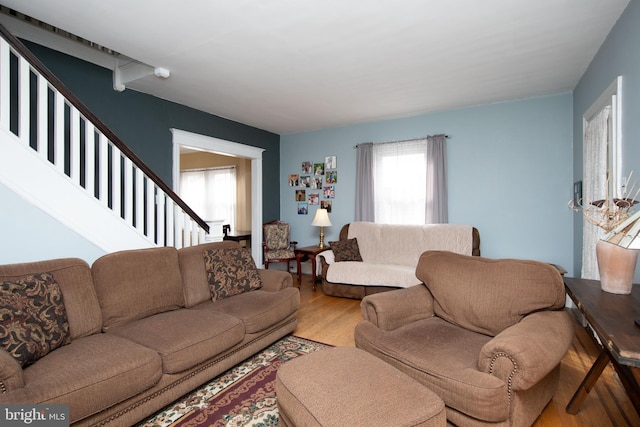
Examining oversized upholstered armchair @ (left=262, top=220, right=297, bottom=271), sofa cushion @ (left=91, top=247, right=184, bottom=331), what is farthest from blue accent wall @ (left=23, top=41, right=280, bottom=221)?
sofa cushion @ (left=91, top=247, right=184, bottom=331)

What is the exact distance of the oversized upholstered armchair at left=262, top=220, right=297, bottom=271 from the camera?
17.2ft

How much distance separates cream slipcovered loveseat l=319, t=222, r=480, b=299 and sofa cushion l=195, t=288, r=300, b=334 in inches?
56.5

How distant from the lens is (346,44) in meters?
2.63

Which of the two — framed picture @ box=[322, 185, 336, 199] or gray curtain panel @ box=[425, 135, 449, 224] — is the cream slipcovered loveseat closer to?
gray curtain panel @ box=[425, 135, 449, 224]

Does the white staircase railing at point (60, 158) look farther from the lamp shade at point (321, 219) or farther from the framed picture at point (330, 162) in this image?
the framed picture at point (330, 162)

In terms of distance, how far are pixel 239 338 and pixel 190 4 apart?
228 centimetres

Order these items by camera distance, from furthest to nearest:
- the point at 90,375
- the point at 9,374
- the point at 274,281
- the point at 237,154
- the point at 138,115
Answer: the point at 237,154 < the point at 138,115 < the point at 274,281 < the point at 90,375 < the point at 9,374

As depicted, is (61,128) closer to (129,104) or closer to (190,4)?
(190,4)

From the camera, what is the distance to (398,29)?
241 cm

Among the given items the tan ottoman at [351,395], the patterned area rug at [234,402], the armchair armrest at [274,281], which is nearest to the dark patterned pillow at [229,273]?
the armchair armrest at [274,281]

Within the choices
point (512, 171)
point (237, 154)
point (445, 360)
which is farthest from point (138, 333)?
point (512, 171)

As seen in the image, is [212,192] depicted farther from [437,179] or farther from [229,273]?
[437,179]

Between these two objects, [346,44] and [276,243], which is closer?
[346,44]

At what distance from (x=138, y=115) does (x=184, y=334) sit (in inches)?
114
